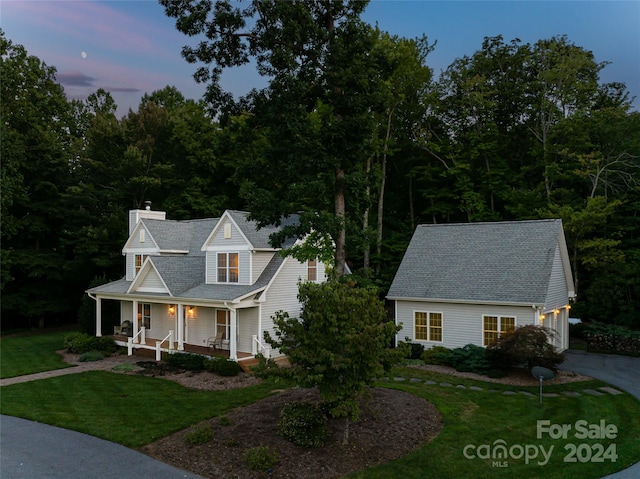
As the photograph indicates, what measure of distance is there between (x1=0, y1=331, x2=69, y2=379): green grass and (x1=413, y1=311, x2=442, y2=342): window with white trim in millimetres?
16678

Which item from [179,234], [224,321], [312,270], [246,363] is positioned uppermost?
[179,234]

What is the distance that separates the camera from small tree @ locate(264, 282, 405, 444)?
10.0 metres

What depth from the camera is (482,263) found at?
21891mm

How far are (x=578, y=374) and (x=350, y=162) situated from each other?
12.6m

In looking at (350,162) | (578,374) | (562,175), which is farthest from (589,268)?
(350,162)

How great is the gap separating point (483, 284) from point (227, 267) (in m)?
12.2

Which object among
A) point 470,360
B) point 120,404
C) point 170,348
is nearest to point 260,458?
point 120,404

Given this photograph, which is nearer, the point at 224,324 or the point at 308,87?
the point at 308,87

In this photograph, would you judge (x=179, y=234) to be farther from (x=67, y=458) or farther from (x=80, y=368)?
(x=67, y=458)

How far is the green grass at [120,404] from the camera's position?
12.6m

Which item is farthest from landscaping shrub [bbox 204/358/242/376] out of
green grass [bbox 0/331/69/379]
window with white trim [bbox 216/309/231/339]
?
green grass [bbox 0/331/69/379]

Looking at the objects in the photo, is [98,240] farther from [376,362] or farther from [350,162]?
[376,362]

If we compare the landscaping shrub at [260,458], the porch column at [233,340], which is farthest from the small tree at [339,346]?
the porch column at [233,340]

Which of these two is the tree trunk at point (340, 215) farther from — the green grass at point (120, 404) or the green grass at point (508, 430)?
the green grass at point (120, 404)
